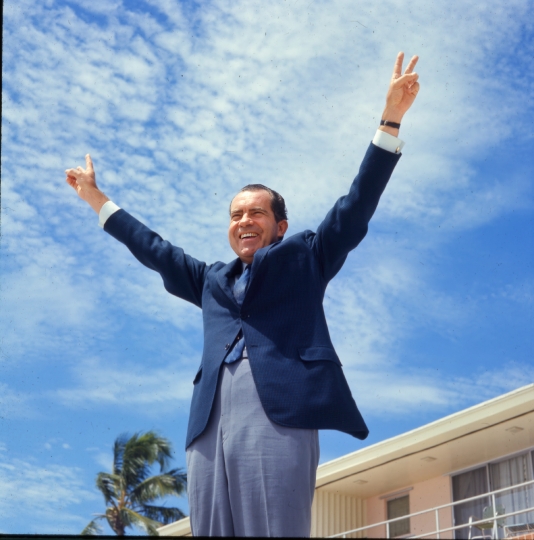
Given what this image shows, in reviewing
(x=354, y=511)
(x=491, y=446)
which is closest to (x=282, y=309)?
(x=491, y=446)

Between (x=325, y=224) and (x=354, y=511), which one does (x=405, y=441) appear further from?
(x=325, y=224)

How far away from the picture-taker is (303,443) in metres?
2.85

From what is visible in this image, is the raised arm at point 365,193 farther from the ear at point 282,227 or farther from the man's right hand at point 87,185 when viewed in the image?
the man's right hand at point 87,185

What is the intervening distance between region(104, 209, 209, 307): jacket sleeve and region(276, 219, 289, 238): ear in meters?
0.34

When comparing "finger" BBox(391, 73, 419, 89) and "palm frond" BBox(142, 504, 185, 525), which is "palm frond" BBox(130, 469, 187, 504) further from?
"finger" BBox(391, 73, 419, 89)

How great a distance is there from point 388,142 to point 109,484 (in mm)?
29160

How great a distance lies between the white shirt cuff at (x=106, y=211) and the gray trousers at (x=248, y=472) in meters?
1.14

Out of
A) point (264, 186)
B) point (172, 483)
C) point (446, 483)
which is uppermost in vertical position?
point (172, 483)

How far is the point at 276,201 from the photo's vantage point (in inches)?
140

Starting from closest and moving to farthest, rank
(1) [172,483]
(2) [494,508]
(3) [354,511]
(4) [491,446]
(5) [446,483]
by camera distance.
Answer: (2) [494,508] → (4) [491,446] → (5) [446,483] → (3) [354,511] → (1) [172,483]

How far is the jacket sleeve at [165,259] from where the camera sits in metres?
3.55

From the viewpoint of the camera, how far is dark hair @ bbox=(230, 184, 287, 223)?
3.53 m

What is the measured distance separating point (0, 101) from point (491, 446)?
36.1ft

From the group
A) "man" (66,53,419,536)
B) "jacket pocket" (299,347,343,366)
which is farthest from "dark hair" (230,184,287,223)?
"jacket pocket" (299,347,343,366)
